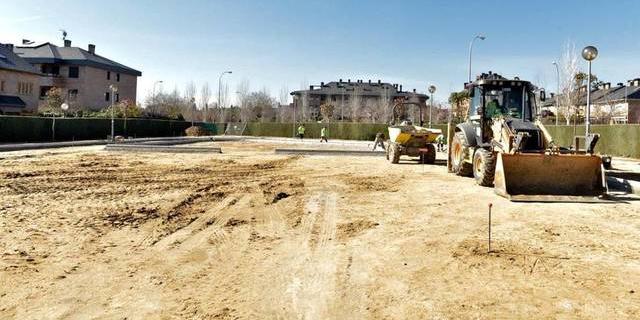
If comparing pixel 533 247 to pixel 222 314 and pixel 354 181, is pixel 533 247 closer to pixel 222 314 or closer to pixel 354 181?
pixel 222 314

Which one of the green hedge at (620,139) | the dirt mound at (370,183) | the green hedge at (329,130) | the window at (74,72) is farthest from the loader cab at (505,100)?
the window at (74,72)

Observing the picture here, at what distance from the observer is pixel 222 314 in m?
3.97

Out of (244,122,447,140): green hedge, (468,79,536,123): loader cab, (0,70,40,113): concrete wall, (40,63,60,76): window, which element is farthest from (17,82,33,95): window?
(468,79,536,123): loader cab

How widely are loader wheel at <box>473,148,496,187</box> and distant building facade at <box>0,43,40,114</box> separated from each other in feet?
134

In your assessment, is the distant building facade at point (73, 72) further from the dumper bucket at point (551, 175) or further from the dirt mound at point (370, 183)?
the dumper bucket at point (551, 175)

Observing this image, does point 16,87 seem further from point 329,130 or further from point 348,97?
point 348,97

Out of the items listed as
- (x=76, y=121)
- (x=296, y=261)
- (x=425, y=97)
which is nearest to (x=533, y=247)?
(x=296, y=261)

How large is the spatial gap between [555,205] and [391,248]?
5169 millimetres

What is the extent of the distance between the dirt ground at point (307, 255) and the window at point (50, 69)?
5221 centimetres

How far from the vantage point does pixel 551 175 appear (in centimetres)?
1025

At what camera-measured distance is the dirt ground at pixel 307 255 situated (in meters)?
4.16

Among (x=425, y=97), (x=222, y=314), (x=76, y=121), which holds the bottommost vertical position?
(x=222, y=314)

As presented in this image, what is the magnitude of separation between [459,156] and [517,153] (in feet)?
14.4

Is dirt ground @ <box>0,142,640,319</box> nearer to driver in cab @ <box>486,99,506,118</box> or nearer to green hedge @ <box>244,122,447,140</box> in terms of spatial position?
driver in cab @ <box>486,99,506,118</box>
